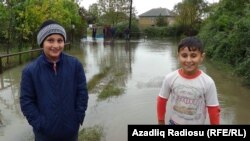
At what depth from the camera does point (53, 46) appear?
338cm

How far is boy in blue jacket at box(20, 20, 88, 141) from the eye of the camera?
10.8 ft

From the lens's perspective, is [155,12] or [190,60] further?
[155,12]

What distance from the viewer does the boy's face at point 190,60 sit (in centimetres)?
335

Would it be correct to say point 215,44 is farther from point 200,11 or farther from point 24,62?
point 200,11

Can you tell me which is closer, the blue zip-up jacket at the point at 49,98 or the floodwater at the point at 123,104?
the blue zip-up jacket at the point at 49,98

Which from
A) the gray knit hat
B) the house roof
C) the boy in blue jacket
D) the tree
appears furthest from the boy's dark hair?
the house roof

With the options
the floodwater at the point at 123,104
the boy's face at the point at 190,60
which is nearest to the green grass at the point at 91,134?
the floodwater at the point at 123,104

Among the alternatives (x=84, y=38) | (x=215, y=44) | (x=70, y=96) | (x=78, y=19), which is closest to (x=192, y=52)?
(x=70, y=96)

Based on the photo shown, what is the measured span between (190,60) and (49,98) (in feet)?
4.19

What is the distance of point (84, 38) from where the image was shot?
128 ft

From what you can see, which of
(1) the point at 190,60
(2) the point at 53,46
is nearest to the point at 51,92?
(2) the point at 53,46

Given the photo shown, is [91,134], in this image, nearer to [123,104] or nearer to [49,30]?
[123,104]

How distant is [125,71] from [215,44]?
6580 mm

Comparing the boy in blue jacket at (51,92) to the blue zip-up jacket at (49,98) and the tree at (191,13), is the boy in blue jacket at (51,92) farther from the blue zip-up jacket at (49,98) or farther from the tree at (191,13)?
the tree at (191,13)
